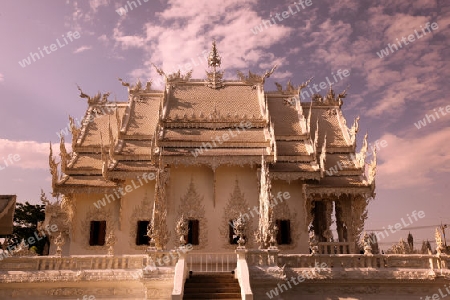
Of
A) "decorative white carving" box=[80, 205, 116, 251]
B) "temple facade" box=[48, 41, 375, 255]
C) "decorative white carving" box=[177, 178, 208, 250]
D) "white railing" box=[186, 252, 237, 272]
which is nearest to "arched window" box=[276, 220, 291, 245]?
"temple facade" box=[48, 41, 375, 255]

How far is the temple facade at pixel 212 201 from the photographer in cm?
1159

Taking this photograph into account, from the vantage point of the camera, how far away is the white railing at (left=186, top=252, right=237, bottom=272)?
13.2 m

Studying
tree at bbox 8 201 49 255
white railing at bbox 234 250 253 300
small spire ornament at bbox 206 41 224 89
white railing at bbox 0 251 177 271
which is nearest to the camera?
white railing at bbox 234 250 253 300

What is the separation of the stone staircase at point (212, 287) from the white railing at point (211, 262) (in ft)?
4.91

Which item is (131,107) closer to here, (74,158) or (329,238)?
(74,158)

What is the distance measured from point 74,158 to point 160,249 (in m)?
7.92

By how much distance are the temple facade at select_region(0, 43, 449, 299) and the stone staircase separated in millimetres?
84

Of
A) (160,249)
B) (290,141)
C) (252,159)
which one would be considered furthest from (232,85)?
(160,249)

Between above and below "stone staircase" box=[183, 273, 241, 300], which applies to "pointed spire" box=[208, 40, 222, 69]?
above

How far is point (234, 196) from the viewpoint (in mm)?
16266

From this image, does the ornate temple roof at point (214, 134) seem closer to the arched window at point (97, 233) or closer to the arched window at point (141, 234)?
the arched window at point (97, 233)

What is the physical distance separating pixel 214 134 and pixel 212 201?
2925 millimetres

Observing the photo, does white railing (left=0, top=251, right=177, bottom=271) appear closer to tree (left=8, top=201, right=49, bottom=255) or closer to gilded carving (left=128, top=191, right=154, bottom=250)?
gilded carving (left=128, top=191, right=154, bottom=250)

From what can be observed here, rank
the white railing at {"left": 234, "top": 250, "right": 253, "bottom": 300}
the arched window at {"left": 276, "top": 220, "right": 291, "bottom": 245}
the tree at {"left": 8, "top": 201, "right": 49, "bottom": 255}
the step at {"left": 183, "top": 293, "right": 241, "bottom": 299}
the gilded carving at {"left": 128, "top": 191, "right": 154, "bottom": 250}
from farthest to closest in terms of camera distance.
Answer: the tree at {"left": 8, "top": 201, "right": 49, "bottom": 255} → the arched window at {"left": 276, "top": 220, "right": 291, "bottom": 245} → the gilded carving at {"left": 128, "top": 191, "right": 154, "bottom": 250} → the step at {"left": 183, "top": 293, "right": 241, "bottom": 299} → the white railing at {"left": 234, "top": 250, "right": 253, "bottom": 300}
